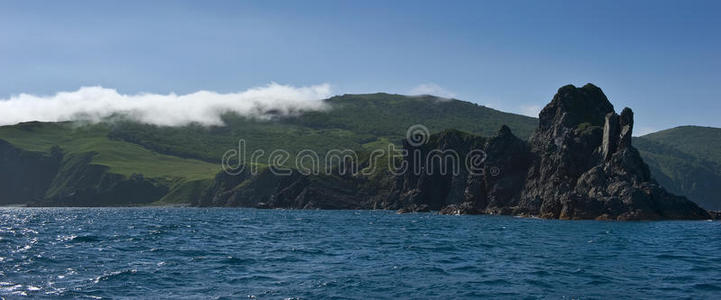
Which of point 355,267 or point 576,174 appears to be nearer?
point 355,267

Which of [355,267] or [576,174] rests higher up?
[576,174]

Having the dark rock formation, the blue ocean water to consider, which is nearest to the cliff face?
the dark rock formation

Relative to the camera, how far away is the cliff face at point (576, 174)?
137500 millimetres

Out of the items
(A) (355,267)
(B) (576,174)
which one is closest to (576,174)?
(B) (576,174)

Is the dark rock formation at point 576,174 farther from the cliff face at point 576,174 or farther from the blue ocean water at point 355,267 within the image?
the blue ocean water at point 355,267

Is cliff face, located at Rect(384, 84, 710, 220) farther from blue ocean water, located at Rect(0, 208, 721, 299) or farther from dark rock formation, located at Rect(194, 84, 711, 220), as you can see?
blue ocean water, located at Rect(0, 208, 721, 299)

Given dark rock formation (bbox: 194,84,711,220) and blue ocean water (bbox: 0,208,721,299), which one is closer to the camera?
blue ocean water (bbox: 0,208,721,299)

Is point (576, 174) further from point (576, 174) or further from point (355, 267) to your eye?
point (355, 267)

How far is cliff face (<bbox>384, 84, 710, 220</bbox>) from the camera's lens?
137500mm

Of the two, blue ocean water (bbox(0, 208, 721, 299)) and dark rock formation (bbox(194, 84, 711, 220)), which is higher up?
dark rock formation (bbox(194, 84, 711, 220))

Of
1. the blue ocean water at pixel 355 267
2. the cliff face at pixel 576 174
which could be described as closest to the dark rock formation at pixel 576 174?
the cliff face at pixel 576 174

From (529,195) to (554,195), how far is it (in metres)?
20.1

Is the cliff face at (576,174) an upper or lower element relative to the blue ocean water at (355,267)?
upper

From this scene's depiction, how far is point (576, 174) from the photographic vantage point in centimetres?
16075
